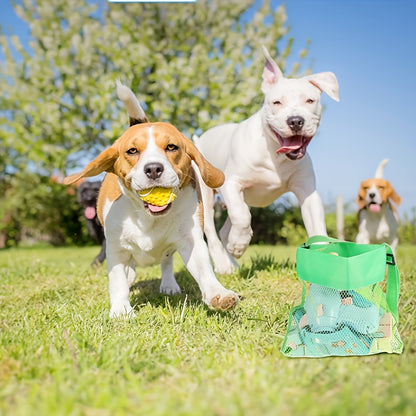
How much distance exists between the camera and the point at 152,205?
9.37 feet

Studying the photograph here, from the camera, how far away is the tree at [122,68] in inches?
539

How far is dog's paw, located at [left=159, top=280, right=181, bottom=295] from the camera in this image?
13.3 feet

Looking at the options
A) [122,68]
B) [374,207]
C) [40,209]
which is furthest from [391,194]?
[40,209]

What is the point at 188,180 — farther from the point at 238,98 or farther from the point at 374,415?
the point at 238,98

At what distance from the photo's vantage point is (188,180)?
3195 mm

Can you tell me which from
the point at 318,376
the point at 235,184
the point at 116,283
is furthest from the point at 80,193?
the point at 318,376

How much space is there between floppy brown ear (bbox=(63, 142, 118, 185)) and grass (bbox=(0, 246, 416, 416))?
Result: 0.90m

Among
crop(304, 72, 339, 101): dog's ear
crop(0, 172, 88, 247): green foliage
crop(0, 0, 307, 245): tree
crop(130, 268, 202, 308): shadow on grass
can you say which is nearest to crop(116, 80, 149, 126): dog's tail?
crop(130, 268, 202, 308): shadow on grass

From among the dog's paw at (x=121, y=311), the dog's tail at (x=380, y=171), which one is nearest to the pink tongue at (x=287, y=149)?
the dog's paw at (x=121, y=311)

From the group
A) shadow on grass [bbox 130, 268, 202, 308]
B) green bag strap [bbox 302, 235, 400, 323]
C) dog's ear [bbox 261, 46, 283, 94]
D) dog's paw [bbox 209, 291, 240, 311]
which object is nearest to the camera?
green bag strap [bbox 302, 235, 400, 323]

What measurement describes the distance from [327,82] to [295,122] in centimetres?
63

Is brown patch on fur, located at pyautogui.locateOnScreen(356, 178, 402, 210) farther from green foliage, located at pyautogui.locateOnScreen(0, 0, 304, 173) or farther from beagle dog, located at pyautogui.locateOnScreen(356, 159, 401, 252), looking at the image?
green foliage, located at pyautogui.locateOnScreen(0, 0, 304, 173)

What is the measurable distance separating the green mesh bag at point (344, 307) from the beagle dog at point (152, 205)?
452 millimetres

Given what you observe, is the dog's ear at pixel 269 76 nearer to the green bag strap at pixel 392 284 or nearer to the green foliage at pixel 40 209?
the green bag strap at pixel 392 284
